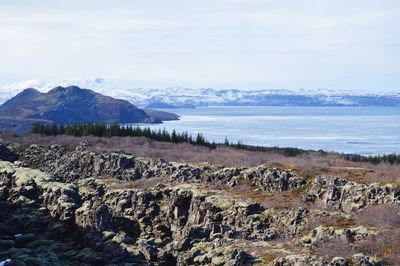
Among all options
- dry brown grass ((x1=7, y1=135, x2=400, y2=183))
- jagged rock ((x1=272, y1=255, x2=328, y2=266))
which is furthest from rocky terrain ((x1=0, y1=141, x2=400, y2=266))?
dry brown grass ((x1=7, y1=135, x2=400, y2=183))

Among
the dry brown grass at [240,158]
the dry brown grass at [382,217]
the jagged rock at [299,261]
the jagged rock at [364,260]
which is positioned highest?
the dry brown grass at [240,158]

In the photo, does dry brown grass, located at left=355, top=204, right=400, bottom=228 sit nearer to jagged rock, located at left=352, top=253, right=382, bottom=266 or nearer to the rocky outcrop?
the rocky outcrop

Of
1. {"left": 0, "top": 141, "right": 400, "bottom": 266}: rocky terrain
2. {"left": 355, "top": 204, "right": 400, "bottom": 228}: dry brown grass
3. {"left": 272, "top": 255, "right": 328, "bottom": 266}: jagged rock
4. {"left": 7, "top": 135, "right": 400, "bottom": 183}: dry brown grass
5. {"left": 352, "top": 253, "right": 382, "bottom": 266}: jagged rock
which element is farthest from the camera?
{"left": 7, "top": 135, "right": 400, "bottom": 183}: dry brown grass

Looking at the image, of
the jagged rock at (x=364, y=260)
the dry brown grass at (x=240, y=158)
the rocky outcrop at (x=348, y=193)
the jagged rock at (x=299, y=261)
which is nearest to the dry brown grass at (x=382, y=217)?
the rocky outcrop at (x=348, y=193)

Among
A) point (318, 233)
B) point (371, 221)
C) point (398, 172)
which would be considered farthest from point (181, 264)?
point (398, 172)

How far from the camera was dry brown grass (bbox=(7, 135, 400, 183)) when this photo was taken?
51.0 m

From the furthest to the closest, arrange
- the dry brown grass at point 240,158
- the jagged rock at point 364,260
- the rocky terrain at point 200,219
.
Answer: the dry brown grass at point 240,158 → the rocky terrain at point 200,219 → the jagged rock at point 364,260

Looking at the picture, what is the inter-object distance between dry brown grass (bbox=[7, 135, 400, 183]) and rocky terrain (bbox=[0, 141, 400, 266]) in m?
2.40

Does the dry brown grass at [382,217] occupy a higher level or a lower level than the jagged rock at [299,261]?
higher

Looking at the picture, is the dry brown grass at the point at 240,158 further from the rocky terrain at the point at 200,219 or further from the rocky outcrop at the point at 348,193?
the rocky terrain at the point at 200,219

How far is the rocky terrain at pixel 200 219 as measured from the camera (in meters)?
33.6

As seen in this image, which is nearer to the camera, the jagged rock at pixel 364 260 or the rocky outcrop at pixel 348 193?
the jagged rock at pixel 364 260

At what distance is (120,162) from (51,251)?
95.7 ft

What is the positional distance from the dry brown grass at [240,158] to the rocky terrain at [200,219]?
2.40m
